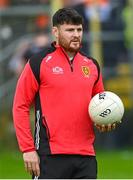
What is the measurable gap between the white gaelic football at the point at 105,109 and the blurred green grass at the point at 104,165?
17.3ft

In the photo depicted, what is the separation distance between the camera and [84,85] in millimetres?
7484

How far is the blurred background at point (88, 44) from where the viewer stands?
57.3 feet

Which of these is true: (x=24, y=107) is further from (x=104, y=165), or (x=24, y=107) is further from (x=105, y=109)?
(x=104, y=165)

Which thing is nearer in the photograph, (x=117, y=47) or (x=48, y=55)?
(x=48, y=55)

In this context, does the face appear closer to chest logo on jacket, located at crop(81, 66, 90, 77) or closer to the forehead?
the forehead


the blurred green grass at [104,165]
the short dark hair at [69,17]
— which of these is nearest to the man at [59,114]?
the short dark hair at [69,17]

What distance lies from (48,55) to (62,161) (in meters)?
0.97

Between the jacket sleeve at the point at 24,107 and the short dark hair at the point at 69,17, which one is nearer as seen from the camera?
the jacket sleeve at the point at 24,107

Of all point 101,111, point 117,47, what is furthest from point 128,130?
point 101,111

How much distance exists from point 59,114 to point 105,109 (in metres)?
0.45

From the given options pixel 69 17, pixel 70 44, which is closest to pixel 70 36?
pixel 70 44

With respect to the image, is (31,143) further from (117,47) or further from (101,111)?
(117,47)

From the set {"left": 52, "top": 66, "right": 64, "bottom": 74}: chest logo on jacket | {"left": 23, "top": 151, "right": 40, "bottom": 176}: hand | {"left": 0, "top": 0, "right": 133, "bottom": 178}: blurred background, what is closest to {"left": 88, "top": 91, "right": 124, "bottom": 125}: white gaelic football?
{"left": 52, "top": 66, "right": 64, "bottom": 74}: chest logo on jacket

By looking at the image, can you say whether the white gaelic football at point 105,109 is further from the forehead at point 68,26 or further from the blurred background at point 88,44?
the blurred background at point 88,44
